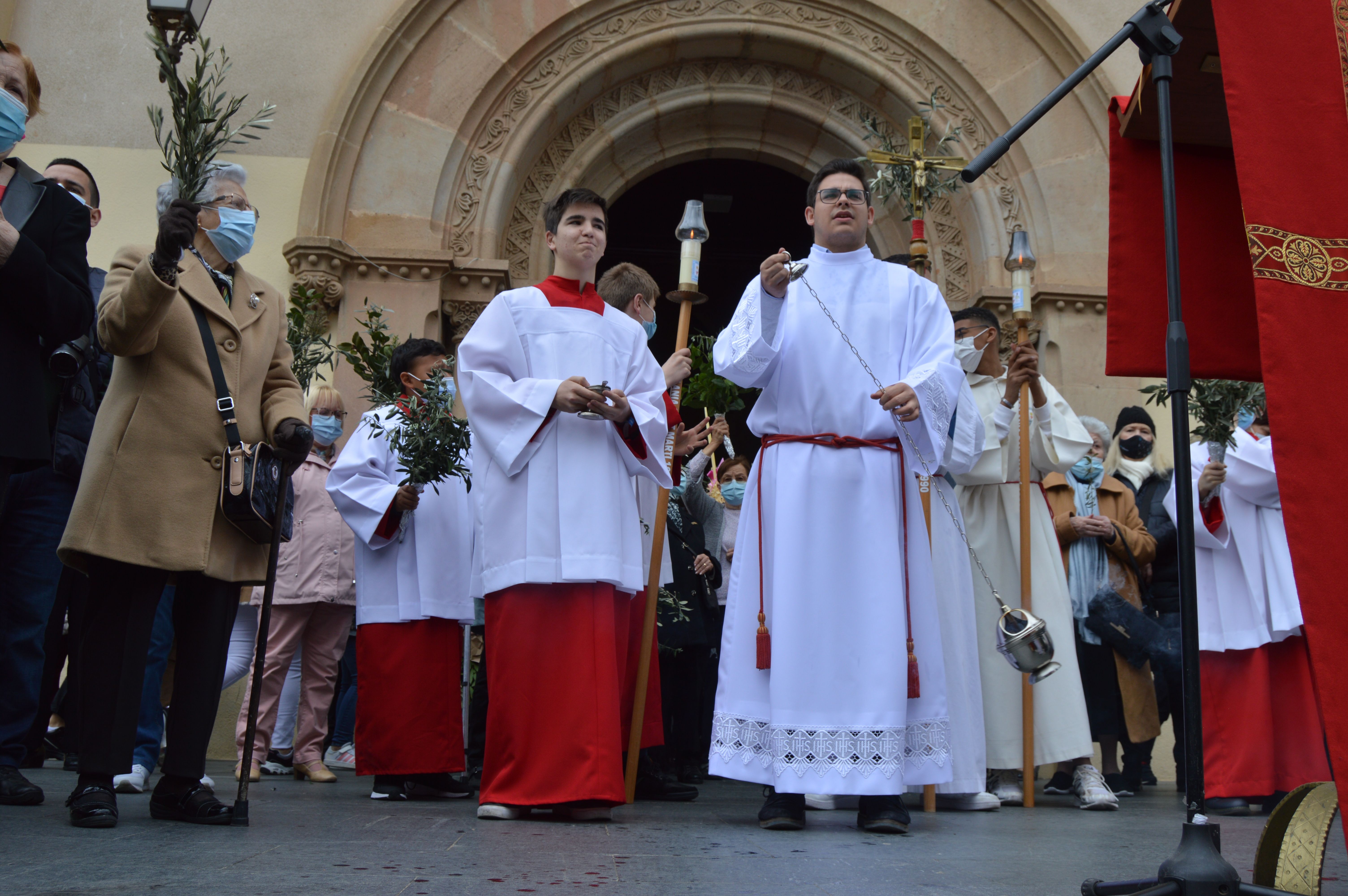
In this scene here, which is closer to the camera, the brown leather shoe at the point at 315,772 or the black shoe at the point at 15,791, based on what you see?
the black shoe at the point at 15,791

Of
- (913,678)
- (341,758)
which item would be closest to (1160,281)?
(913,678)

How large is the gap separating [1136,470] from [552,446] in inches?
167

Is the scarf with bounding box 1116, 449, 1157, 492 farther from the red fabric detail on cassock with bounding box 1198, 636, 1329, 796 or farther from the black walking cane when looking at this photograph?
the black walking cane

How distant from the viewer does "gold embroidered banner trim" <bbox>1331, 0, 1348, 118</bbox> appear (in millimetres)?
2848

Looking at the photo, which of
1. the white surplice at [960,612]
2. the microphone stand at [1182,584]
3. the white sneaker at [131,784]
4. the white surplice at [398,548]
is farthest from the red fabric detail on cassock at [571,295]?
the microphone stand at [1182,584]

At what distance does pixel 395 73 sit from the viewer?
8.91m

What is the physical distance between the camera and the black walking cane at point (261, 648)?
3.74 metres

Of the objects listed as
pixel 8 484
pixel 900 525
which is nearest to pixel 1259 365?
pixel 900 525

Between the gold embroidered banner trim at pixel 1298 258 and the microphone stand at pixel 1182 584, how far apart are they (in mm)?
164

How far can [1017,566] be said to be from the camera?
5.93 metres

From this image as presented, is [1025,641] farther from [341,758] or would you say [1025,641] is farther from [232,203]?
[341,758]

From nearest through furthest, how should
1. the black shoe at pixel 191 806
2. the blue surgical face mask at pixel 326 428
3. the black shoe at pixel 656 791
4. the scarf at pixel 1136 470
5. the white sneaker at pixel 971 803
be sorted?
1. the black shoe at pixel 191 806
2. the white sneaker at pixel 971 803
3. the black shoe at pixel 656 791
4. the blue surgical face mask at pixel 326 428
5. the scarf at pixel 1136 470

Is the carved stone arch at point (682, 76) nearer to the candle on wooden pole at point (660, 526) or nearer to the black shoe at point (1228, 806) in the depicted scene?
the candle on wooden pole at point (660, 526)

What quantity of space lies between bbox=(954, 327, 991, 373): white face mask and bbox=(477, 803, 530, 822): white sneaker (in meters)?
2.92
